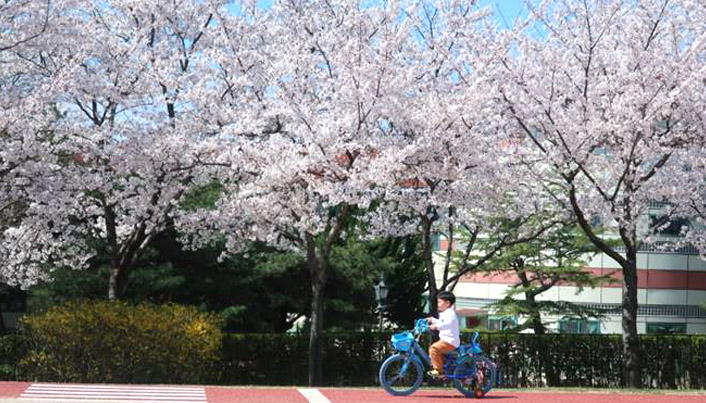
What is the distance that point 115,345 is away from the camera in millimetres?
18688

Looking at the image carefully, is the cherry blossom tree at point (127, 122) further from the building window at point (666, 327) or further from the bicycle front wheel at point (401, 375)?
the building window at point (666, 327)

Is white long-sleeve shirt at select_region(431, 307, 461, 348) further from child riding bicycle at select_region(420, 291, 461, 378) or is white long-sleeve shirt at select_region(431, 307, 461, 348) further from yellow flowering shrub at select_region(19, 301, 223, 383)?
yellow flowering shrub at select_region(19, 301, 223, 383)

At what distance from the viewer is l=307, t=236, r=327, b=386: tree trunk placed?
72.7 feet

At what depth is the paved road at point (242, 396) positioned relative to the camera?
13594 millimetres

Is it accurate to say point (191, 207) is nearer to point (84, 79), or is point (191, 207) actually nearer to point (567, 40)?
point (84, 79)

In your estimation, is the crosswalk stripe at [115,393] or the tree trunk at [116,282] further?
the tree trunk at [116,282]

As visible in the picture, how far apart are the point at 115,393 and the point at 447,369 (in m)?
4.53

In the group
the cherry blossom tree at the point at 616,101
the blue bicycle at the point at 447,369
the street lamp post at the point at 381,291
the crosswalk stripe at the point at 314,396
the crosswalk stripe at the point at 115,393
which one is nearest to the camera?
the crosswalk stripe at the point at 115,393

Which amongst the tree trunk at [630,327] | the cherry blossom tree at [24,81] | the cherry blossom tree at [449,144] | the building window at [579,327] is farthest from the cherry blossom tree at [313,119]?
the building window at [579,327]

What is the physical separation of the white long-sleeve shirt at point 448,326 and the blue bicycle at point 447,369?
257mm

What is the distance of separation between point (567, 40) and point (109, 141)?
9.77m

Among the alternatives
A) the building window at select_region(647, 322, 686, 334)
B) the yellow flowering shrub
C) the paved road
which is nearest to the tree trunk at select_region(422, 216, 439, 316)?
the yellow flowering shrub

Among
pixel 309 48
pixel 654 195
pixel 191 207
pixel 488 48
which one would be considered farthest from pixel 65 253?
pixel 654 195

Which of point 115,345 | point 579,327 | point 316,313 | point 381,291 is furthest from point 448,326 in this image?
point 579,327
